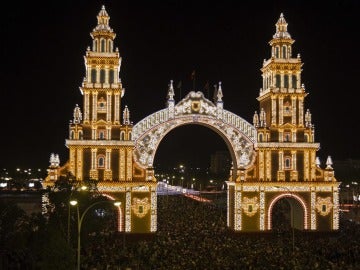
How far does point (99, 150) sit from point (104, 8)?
12.5 meters

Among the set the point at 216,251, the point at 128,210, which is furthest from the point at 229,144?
the point at 216,251

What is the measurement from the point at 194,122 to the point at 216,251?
53.1 ft

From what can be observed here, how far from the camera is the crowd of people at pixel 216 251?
3456 cm

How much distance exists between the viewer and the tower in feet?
167

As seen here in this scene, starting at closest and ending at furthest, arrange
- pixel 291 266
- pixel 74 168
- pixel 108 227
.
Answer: pixel 291 266, pixel 74 168, pixel 108 227

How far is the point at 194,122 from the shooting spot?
5322 centimetres

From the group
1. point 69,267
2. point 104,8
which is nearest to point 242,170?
point 104,8

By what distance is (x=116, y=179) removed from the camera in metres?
51.4

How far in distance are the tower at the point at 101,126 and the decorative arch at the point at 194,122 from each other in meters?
1.34

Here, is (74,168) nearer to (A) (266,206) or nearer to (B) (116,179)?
(B) (116,179)

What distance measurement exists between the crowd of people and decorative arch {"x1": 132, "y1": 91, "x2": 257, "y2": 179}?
262 inches

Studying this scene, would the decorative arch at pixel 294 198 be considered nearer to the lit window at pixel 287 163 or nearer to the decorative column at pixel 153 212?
the lit window at pixel 287 163

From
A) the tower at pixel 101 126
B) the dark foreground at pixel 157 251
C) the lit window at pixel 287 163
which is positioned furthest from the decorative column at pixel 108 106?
the lit window at pixel 287 163

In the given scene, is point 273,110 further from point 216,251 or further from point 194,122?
point 216,251
